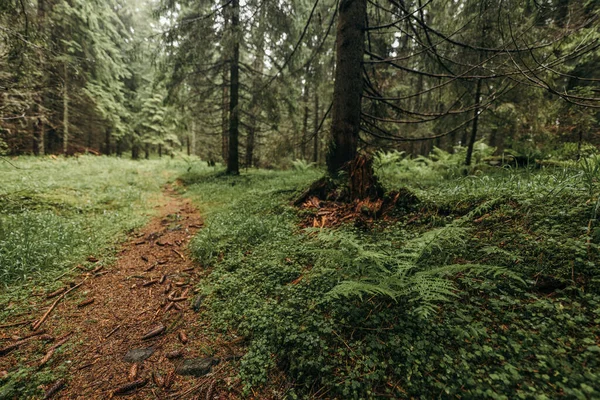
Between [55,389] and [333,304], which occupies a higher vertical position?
[333,304]

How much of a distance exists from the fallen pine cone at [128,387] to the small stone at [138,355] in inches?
14.1

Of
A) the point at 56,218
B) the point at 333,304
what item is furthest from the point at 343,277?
the point at 56,218

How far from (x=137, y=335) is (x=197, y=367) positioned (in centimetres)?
120

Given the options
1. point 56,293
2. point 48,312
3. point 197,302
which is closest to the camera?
point 48,312

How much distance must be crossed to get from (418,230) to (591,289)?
1.92 metres

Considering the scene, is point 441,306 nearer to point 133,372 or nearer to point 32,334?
point 133,372

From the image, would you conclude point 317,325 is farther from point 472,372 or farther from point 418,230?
point 418,230

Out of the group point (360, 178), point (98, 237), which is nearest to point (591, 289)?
point (360, 178)

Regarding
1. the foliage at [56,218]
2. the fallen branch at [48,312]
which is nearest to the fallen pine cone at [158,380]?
the fallen branch at [48,312]

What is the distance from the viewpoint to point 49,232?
17.9 feet

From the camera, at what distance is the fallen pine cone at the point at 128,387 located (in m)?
2.42

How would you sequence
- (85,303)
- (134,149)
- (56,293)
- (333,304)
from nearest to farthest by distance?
(333,304), (85,303), (56,293), (134,149)

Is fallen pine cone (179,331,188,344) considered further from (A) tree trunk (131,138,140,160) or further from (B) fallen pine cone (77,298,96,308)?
(A) tree trunk (131,138,140,160)

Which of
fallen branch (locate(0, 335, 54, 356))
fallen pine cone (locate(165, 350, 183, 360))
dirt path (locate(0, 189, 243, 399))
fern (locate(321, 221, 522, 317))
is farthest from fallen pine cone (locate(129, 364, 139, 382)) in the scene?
fern (locate(321, 221, 522, 317))
